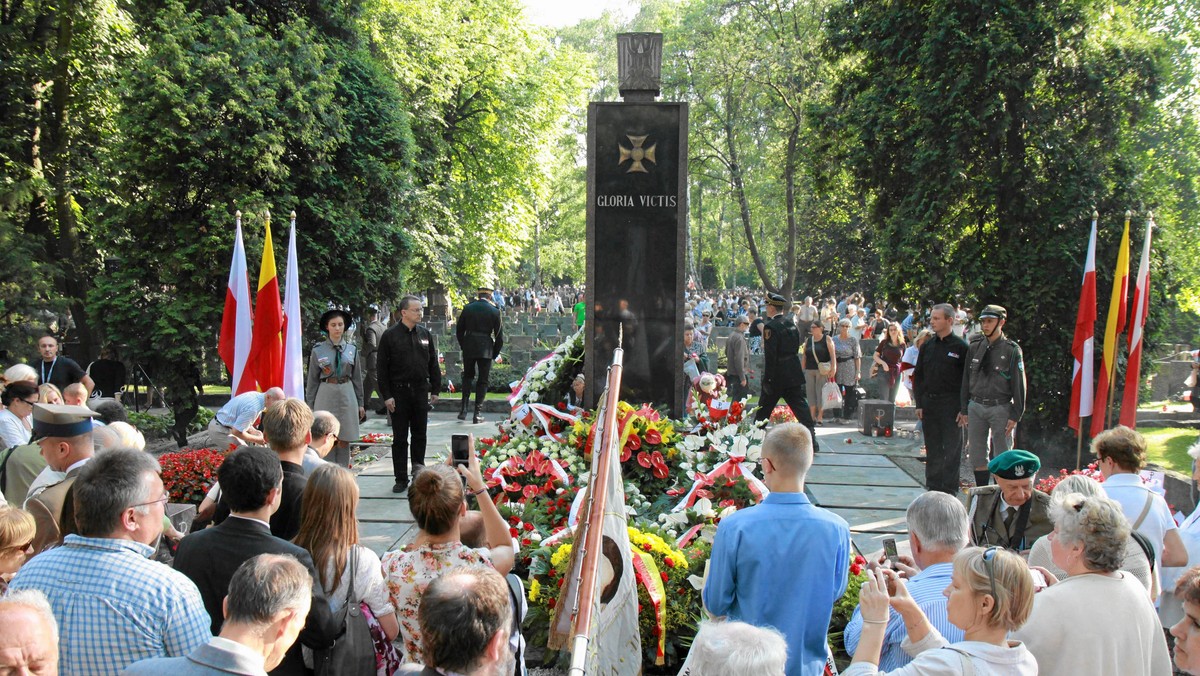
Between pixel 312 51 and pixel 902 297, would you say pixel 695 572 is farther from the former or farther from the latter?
pixel 312 51

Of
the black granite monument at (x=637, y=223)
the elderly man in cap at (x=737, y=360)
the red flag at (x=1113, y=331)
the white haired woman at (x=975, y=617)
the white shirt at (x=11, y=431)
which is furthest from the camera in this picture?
the elderly man in cap at (x=737, y=360)

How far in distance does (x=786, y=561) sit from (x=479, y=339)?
1059 centimetres

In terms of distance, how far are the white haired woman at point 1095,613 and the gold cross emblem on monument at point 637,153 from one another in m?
6.82

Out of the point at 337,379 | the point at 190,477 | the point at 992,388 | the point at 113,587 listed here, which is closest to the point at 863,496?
the point at 992,388

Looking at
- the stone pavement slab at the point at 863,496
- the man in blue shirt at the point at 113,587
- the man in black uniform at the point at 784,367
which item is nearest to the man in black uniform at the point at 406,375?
the man in black uniform at the point at 784,367

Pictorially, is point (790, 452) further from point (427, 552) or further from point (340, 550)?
point (340, 550)

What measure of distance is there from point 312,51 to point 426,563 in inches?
469

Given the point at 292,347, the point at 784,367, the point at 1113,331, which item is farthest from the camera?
the point at 784,367

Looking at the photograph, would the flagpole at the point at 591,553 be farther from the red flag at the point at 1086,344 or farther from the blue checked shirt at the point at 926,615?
the red flag at the point at 1086,344

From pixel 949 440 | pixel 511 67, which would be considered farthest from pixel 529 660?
pixel 511 67

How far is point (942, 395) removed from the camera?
31.2 feet

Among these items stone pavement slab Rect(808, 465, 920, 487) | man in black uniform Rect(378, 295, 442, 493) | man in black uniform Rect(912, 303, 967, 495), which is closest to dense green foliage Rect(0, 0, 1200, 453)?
stone pavement slab Rect(808, 465, 920, 487)

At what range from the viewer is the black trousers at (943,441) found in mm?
9477

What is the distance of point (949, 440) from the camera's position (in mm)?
9523
